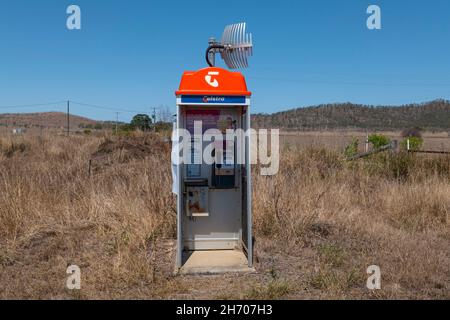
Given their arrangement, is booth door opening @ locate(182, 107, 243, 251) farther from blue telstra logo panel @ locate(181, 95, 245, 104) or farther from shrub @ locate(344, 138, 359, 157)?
shrub @ locate(344, 138, 359, 157)

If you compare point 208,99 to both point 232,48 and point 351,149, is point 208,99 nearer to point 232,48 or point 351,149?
point 232,48

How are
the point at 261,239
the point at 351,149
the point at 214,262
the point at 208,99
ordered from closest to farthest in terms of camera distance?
the point at 208,99
the point at 214,262
the point at 261,239
the point at 351,149

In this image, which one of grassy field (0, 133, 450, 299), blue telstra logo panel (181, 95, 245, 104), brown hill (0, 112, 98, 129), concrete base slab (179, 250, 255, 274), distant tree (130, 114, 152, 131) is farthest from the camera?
brown hill (0, 112, 98, 129)

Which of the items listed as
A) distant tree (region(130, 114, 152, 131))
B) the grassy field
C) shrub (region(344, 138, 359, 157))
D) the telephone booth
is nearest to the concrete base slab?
the telephone booth

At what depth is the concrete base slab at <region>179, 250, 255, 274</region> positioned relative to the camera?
4969mm

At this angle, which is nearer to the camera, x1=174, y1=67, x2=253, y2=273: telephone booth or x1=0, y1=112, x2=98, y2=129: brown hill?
x1=174, y1=67, x2=253, y2=273: telephone booth

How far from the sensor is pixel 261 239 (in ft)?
20.0

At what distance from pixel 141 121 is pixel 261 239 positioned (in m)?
20.4

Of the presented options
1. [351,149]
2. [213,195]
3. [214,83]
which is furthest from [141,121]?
[214,83]

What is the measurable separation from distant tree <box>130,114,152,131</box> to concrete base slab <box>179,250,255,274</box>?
63.7 feet

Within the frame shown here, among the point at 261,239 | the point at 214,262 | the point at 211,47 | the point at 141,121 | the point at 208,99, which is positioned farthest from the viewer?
the point at 141,121

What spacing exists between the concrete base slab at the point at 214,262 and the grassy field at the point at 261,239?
142 millimetres

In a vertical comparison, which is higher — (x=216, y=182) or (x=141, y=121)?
(x=141, y=121)

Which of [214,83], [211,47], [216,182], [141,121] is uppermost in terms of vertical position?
[141,121]
